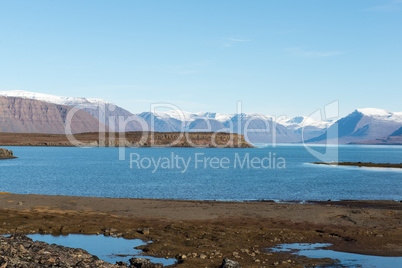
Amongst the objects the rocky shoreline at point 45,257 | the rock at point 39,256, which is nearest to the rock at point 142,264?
the rocky shoreline at point 45,257

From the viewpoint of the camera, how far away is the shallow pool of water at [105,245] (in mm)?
22550

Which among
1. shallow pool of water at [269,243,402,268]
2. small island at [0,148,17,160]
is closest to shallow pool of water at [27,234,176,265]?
shallow pool of water at [269,243,402,268]

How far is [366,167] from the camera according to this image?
13212 cm

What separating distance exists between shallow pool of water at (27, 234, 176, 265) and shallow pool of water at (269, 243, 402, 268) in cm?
743

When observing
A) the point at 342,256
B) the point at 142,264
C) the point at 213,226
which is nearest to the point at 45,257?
the point at 142,264

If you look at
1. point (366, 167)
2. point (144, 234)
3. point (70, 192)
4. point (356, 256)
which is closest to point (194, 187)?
point (70, 192)

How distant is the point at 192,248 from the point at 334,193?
153 feet

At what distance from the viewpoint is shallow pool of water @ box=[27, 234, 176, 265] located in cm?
2255

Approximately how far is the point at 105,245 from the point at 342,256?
13502 mm

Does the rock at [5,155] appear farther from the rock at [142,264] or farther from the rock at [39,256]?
the rock at [142,264]

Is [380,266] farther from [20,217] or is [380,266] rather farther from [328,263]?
[20,217]

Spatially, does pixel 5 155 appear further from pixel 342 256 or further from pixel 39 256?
pixel 342 256

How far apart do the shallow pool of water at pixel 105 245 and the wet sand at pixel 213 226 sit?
2.74 feet

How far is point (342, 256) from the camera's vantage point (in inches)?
942
